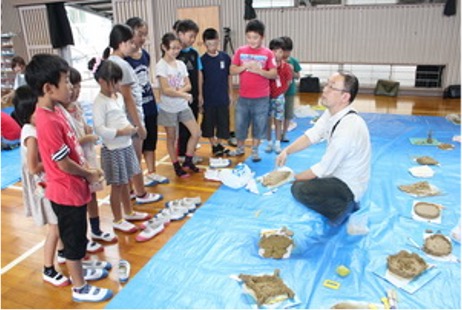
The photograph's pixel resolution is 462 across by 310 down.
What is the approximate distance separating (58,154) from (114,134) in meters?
0.69

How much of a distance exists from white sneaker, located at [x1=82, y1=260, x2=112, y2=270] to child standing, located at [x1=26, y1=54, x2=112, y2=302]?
0.78 ft

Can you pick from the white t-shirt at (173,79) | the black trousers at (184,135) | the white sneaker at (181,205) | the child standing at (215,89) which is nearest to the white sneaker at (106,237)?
the white sneaker at (181,205)

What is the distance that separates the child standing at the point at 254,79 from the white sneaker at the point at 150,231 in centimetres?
155

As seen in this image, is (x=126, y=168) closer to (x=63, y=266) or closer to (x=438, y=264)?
(x=63, y=266)

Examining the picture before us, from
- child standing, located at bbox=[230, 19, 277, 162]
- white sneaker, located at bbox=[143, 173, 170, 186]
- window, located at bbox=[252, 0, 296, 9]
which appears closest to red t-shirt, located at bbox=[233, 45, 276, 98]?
child standing, located at bbox=[230, 19, 277, 162]

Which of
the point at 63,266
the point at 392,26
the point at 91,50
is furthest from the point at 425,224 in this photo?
the point at 91,50

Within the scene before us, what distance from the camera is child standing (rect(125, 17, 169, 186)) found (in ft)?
9.57

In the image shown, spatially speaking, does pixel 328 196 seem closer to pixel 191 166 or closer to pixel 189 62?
pixel 191 166

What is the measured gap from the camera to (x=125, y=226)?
2.67 meters

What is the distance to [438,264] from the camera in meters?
2.17

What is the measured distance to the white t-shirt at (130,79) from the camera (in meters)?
2.56

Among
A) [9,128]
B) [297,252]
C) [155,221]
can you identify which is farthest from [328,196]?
[9,128]

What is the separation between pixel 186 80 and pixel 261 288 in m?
2.11

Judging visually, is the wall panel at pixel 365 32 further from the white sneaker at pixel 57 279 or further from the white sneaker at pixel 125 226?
the white sneaker at pixel 57 279
